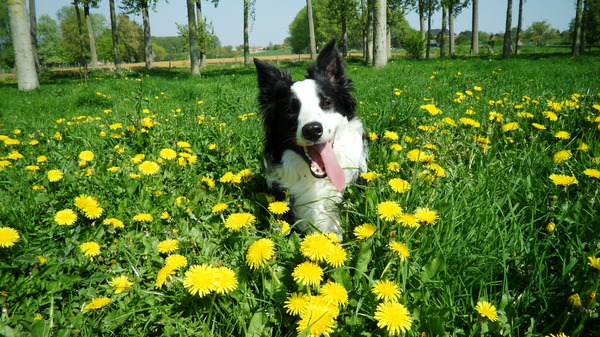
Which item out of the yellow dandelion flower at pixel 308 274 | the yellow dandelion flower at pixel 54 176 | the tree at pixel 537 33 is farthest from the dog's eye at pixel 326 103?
the tree at pixel 537 33

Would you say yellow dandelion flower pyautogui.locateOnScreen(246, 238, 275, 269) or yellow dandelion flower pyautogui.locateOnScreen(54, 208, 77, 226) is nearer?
yellow dandelion flower pyautogui.locateOnScreen(246, 238, 275, 269)

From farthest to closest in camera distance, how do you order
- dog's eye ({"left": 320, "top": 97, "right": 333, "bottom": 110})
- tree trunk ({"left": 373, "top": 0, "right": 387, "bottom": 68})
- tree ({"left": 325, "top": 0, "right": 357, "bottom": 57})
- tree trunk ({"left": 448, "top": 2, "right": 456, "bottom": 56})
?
tree trunk ({"left": 448, "top": 2, "right": 456, "bottom": 56}) < tree ({"left": 325, "top": 0, "right": 357, "bottom": 57}) < tree trunk ({"left": 373, "top": 0, "right": 387, "bottom": 68}) < dog's eye ({"left": 320, "top": 97, "right": 333, "bottom": 110})

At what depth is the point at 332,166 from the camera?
234 cm

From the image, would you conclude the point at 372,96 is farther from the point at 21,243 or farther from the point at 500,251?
the point at 21,243

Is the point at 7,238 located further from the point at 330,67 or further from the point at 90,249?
the point at 330,67

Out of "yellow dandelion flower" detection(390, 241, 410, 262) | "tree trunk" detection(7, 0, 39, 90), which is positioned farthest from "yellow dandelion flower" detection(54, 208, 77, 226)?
"tree trunk" detection(7, 0, 39, 90)

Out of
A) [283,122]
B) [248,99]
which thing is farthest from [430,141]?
[248,99]

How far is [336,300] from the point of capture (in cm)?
114

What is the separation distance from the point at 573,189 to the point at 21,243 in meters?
3.04

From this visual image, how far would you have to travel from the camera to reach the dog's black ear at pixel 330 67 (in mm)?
2885

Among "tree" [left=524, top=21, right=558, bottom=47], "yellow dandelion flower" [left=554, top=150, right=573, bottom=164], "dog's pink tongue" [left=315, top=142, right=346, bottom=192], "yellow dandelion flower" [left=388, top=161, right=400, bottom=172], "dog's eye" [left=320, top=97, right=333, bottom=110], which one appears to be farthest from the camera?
"tree" [left=524, top=21, right=558, bottom=47]

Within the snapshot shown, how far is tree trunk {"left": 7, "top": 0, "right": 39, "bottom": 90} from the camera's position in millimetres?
8852

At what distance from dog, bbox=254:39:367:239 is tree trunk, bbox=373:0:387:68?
8.88 m

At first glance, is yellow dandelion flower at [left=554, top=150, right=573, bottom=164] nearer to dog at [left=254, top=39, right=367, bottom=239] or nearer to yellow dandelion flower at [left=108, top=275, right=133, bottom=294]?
dog at [left=254, top=39, right=367, bottom=239]
